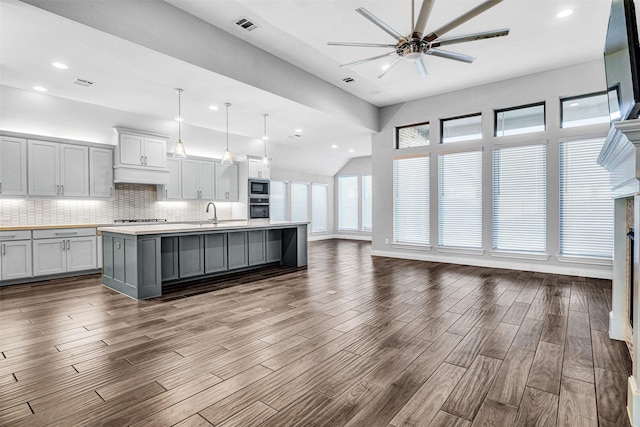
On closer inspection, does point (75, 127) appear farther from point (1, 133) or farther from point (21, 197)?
point (21, 197)

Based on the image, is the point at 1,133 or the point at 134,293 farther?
the point at 1,133

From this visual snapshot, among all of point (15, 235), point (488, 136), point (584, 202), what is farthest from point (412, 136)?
point (15, 235)

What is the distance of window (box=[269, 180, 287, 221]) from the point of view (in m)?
10.3

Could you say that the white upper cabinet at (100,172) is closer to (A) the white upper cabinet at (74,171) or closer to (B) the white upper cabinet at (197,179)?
(A) the white upper cabinet at (74,171)

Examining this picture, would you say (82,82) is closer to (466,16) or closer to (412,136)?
(466,16)

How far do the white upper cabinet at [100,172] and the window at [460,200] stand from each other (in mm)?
6566

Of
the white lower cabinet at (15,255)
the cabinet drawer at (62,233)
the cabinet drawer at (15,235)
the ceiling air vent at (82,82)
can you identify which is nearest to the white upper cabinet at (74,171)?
the cabinet drawer at (62,233)

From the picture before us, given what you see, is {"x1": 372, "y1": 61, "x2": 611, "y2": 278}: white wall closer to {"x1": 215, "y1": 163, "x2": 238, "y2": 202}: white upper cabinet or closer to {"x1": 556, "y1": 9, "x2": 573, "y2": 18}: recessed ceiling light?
{"x1": 556, "y1": 9, "x2": 573, "y2": 18}: recessed ceiling light

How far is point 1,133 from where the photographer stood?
16.3ft

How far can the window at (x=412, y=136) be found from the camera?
6939mm

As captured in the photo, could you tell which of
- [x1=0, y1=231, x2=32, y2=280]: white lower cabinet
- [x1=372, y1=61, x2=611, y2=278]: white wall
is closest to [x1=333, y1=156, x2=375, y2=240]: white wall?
[x1=372, y1=61, x2=611, y2=278]: white wall

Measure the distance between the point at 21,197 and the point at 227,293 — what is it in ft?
13.0

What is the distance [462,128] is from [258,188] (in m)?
5.28

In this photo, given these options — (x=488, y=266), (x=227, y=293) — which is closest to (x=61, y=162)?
(x=227, y=293)
